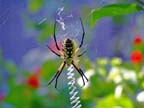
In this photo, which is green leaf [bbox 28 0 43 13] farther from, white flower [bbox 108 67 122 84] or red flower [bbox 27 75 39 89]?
white flower [bbox 108 67 122 84]

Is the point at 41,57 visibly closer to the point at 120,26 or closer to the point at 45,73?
the point at 120,26

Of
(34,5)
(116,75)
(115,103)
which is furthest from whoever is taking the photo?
(34,5)

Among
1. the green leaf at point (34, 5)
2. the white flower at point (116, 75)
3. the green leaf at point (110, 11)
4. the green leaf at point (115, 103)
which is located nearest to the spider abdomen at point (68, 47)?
the green leaf at point (110, 11)

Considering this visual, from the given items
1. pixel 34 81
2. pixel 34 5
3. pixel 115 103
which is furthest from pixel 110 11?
pixel 34 5

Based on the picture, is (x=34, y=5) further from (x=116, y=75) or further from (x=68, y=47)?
(x=68, y=47)

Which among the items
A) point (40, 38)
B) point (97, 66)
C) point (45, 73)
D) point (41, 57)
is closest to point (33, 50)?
point (41, 57)

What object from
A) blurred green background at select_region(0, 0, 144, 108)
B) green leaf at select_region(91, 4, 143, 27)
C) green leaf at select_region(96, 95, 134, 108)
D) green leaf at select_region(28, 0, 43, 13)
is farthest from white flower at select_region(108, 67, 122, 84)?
green leaf at select_region(28, 0, 43, 13)

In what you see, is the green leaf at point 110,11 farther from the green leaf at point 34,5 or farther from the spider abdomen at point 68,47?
the green leaf at point 34,5

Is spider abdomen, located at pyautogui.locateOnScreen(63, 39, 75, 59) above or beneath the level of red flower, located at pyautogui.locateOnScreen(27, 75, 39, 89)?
beneath
